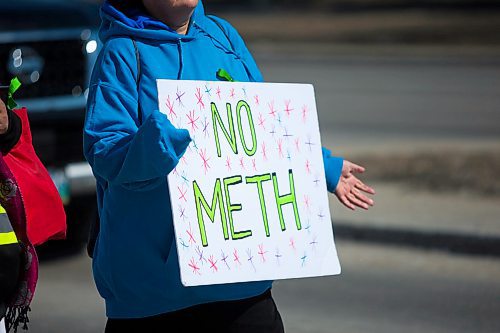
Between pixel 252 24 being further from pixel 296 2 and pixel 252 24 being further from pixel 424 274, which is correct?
pixel 424 274

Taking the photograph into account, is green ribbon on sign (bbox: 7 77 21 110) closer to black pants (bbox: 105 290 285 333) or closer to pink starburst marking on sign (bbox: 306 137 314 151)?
black pants (bbox: 105 290 285 333)

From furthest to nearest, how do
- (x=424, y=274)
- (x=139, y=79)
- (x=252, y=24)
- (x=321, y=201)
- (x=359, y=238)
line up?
(x=252, y=24) → (x=359, y=238) → (x=424, y=274) → (x=321, y=201) → (x=139, y=79)

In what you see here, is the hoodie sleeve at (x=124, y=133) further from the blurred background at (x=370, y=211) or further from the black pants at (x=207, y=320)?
the blurred background at (x=370, y=211)

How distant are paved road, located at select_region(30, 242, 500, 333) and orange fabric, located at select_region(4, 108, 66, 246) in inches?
109

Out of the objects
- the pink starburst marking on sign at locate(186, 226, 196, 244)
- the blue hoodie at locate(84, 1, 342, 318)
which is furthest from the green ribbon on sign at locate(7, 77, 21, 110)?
the pink starburst marking on sign at locate(186, 226, 196, 244)

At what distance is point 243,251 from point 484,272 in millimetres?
4535

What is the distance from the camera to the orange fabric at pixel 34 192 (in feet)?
11.4

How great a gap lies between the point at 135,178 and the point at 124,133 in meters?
0.16

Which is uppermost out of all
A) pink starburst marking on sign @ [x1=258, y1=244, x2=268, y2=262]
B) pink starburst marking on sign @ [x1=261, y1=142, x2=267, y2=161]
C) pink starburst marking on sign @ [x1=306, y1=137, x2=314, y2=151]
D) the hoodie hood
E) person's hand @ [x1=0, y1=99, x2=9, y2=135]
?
the hoodie hood

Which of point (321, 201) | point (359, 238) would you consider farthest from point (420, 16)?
point (321, 201)

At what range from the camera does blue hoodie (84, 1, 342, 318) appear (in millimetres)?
3154

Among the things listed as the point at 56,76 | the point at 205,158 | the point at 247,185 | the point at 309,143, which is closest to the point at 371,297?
the point at 56,76

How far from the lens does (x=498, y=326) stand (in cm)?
624

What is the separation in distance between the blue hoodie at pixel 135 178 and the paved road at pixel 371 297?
3001 mm
